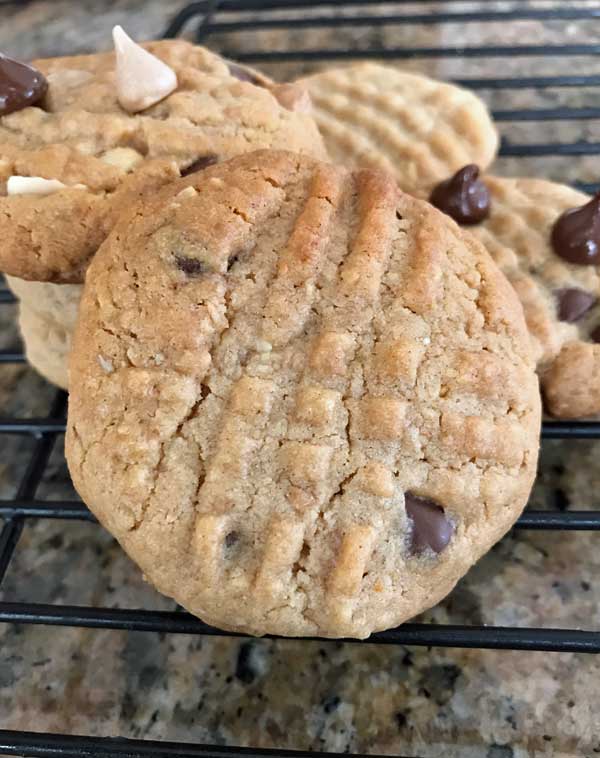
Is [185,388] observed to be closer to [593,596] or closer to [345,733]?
[345,733]

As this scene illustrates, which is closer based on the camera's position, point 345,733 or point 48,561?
point 345,733

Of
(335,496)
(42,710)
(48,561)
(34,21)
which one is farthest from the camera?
(34,21)

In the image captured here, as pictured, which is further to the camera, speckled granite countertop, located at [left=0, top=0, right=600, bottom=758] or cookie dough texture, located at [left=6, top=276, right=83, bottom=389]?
cookie dough texture, located at [left=6, top=276, right=83, bottom=389]

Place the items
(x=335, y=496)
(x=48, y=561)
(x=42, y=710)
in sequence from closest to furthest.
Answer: (x=335, y=496)
(x=42, y=710)
(x=48, y=561)

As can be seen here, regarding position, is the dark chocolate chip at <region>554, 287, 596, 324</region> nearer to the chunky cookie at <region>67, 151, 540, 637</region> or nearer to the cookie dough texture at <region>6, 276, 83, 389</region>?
the chunky cookie at <region>67, 151, 540, 637</region>

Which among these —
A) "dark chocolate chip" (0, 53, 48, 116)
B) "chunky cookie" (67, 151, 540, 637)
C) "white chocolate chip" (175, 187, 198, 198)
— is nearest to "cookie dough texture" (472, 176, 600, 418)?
"chunky cookie" (67, 151, 540, 637)

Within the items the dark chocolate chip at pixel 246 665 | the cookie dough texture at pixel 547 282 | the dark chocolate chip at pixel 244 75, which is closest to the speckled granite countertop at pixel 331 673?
the dark chocolate chip at pixel 246 665

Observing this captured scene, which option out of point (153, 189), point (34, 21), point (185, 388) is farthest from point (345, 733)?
point (34, 21)
